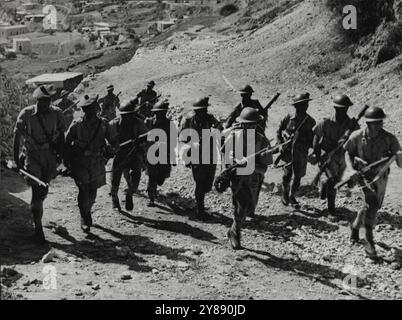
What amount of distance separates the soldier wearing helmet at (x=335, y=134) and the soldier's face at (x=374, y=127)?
1.16m

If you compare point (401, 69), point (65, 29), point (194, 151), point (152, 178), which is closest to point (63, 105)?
point (152, 178)

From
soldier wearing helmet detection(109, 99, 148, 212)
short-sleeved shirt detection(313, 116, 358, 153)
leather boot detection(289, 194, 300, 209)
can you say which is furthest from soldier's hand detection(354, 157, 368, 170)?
soldier wearing helmet detection(109, 99, 148, 212)

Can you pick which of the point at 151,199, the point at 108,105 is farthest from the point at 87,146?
the point at 108,105

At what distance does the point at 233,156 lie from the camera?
26.3 feet

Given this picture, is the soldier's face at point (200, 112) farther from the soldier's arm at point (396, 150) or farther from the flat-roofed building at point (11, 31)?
the flat-roofed building at point (11, 31)

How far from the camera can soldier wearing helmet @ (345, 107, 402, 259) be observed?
24.3 ft

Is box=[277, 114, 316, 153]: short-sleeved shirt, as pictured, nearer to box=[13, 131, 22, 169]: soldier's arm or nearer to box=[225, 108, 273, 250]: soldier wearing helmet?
box=[225, 108, 273, 250]: soldier wearing helmet

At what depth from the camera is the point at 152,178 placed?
10.2 metres

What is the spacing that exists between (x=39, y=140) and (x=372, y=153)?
4262 mm

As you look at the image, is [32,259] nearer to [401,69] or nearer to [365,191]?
[365,191]

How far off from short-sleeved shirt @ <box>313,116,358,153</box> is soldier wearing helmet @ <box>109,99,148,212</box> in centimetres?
270

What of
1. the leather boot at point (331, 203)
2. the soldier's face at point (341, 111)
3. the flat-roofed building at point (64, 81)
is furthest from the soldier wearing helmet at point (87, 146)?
the flat-roofed building at point (64, 81)

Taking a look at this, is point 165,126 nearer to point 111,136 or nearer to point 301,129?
point 111,136
